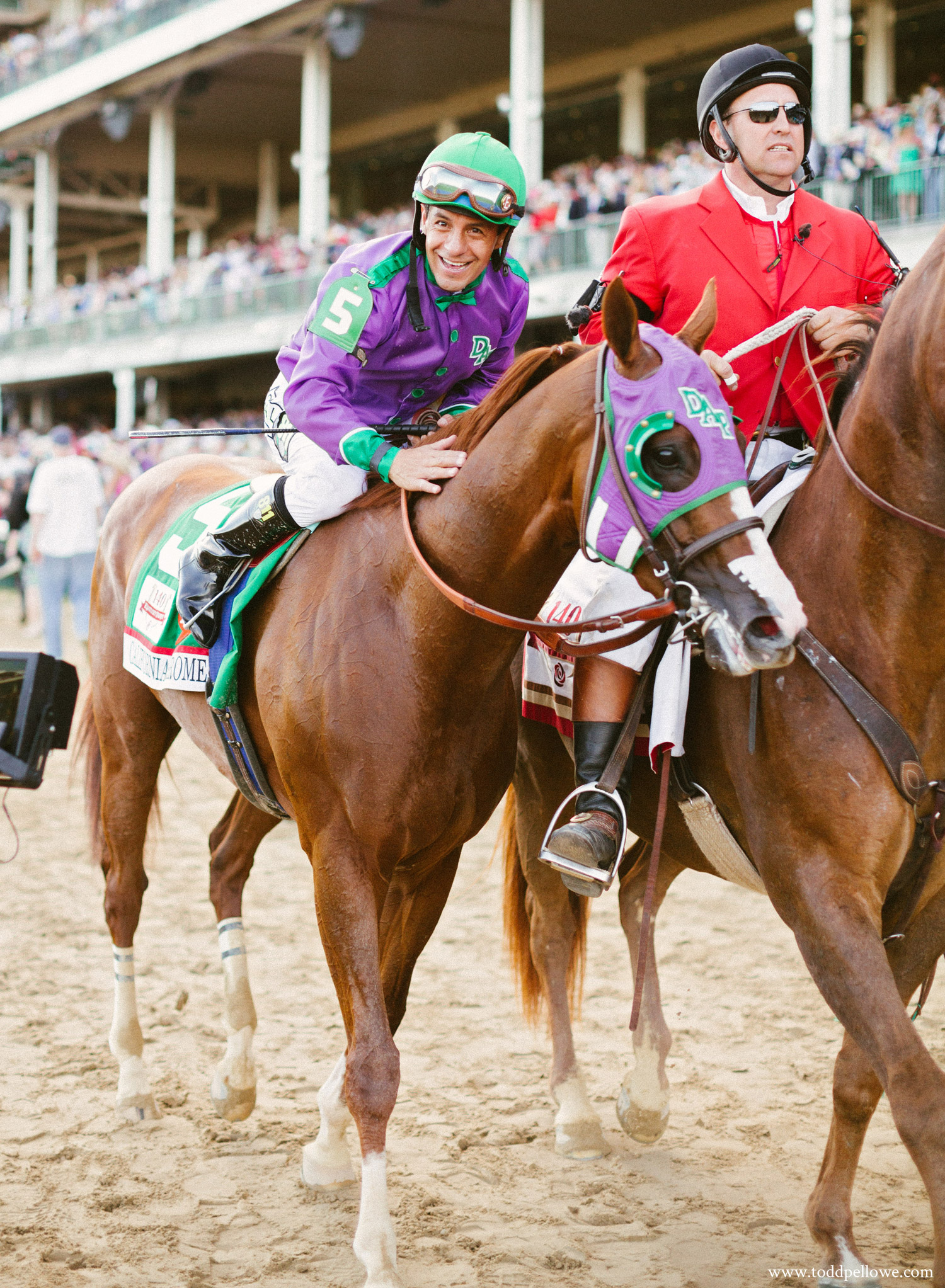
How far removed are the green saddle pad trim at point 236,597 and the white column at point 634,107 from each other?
22.9 meters

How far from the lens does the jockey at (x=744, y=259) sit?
3.13 m

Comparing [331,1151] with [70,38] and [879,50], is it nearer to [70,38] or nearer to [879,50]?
[879,50]

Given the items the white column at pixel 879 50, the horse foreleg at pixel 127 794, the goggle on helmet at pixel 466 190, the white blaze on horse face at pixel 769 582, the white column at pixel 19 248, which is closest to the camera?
the white blaze on horse face at pixel 769 582

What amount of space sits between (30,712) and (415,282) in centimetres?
175

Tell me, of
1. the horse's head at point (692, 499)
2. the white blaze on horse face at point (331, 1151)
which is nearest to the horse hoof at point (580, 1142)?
the white blaze on horse face at point (331, 1151)

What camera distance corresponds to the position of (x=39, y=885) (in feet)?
20.2

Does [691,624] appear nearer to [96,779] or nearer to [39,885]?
[96,779]

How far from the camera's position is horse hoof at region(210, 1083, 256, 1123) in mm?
3787

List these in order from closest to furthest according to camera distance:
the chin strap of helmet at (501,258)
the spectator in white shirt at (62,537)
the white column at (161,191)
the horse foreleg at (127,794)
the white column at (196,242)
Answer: the chin strap of helmet at (501,258) < the horse foreleg at (127,794) < the spectator in white shirt at (62,537) < the white column at (161,191) < the white column at (196,242)

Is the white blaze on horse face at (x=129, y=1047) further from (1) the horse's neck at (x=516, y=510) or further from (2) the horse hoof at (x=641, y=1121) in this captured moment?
(1) the horse's neck at (x=516, y=510)

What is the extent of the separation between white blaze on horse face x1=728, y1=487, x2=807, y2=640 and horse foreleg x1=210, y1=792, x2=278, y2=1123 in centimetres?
226

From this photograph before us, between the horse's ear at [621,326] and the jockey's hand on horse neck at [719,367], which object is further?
the jockey's hand on horse neck at [719,367]

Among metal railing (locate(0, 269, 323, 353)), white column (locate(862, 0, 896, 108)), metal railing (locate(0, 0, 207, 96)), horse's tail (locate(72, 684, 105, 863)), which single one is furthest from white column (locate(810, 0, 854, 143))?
metal railing (locate(0, 0, 207, 96))

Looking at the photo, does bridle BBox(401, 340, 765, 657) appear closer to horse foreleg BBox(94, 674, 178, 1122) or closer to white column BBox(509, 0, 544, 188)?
horse foreleg BBox(94, 674, 178, 1122)
